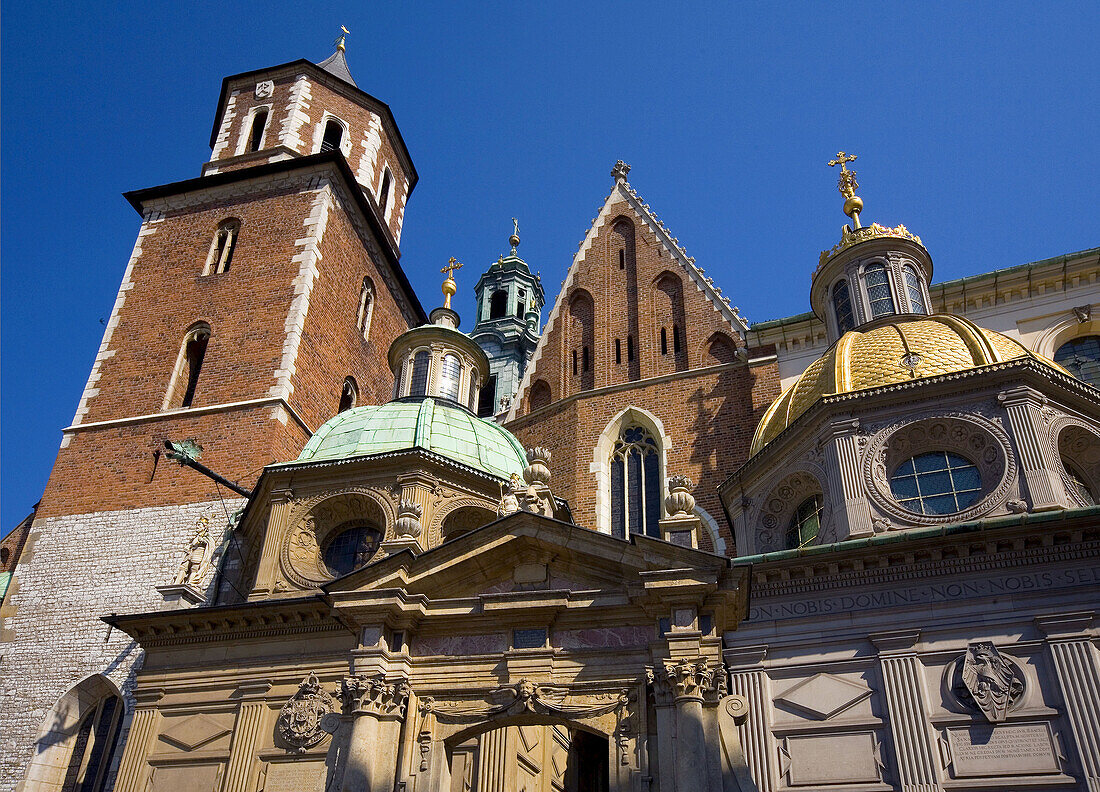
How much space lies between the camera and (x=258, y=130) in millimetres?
28812

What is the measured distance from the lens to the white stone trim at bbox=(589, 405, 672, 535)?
63.9 feet

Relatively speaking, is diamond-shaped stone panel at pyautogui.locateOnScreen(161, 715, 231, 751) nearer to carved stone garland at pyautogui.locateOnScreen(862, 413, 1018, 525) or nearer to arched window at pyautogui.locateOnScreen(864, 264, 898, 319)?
carved stone garland at pyautogui.locateOnScreen(862, 413, 1018, 525)

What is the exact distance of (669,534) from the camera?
39.2ft

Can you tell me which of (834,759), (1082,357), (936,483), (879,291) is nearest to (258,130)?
(879,291)

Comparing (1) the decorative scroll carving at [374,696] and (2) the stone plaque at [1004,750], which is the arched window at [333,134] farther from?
(2) the stone plaque at [1004,750]

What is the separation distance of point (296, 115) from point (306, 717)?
2054 centimetres

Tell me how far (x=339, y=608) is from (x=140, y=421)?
12.1 m

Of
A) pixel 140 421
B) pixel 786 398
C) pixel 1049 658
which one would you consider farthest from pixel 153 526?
pixel 1049 658

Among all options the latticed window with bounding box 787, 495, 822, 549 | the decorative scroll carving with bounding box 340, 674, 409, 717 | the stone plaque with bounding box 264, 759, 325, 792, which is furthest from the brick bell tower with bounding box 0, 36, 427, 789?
the latticed window with bounding box 787, 495, 822, 549

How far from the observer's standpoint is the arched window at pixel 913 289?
1919 cm

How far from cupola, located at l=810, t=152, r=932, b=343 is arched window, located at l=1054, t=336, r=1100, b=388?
8.96 feet

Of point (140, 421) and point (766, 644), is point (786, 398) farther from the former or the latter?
point (140, 421)

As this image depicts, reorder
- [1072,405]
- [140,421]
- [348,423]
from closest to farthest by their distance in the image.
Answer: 1. [1072,405]
2. [348,423]
3. [140,421]

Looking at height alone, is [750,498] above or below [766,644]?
above
